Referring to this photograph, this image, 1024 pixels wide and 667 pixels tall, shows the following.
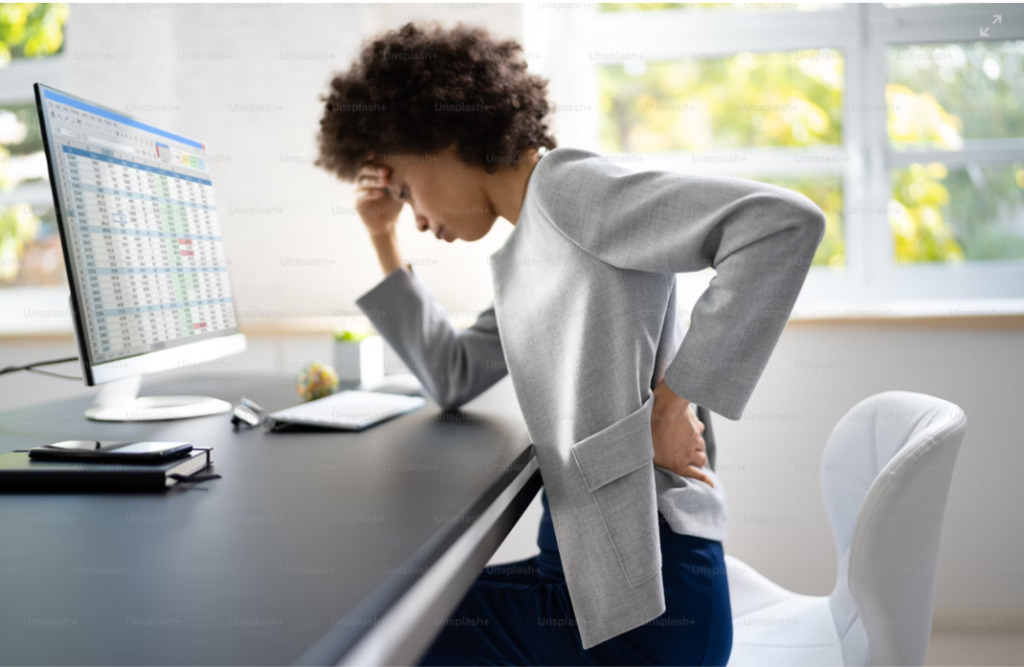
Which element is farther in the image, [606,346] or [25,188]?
[25,188]

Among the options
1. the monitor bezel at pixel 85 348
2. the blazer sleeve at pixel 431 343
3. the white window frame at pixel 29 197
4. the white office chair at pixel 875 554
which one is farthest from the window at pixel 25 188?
the white office chair at pixel 875 554

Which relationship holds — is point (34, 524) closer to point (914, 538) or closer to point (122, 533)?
point (122, 533)

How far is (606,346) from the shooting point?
99 centimetres

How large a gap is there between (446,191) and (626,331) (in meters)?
0.43

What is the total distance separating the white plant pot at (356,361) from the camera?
1.69m

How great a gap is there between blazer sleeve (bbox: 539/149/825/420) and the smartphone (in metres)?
0.54

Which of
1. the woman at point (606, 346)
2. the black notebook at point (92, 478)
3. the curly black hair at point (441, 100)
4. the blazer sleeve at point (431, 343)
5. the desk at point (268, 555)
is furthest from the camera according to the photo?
the blazer sleeve at point (431, 343)

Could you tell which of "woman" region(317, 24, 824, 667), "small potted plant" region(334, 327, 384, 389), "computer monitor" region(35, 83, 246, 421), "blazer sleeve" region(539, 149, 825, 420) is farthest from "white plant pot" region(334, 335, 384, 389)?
"blazer sleeve" region(539, 149, 825, 420)

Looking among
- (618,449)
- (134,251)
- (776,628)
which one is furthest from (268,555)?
(776,628)

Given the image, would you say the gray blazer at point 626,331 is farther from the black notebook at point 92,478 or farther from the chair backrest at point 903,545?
the black notebook at point 92,478

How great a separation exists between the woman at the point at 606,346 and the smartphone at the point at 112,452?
0.44m

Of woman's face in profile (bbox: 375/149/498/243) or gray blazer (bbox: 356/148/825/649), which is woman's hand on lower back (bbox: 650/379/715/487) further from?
woman's face in profile (bbox: 375/149/498/243)

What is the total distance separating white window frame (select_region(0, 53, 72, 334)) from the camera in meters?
2.86

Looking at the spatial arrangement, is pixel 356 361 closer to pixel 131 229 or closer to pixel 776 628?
pixel 131 229
